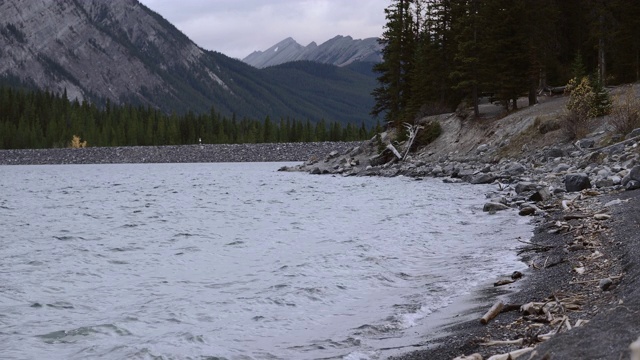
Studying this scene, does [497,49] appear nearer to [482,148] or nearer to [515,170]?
[482,148]

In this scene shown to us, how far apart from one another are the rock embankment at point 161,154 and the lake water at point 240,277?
3114 inches

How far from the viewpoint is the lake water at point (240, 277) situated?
808 cm

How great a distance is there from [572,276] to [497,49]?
147ft

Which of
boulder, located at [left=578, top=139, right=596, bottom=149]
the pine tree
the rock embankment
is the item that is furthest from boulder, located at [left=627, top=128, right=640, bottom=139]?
the rock embankment

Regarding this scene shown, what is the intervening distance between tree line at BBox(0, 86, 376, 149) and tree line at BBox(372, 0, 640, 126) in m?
64.1

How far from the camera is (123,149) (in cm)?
10894

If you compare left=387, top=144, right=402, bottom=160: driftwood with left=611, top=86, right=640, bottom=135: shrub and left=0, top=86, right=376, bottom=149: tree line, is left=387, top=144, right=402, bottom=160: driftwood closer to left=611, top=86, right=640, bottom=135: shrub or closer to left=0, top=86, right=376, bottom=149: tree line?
left=611, top=86, right=640, bottom=135: shrub

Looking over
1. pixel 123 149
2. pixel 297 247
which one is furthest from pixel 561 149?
pixel 123 149

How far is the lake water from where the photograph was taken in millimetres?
8078

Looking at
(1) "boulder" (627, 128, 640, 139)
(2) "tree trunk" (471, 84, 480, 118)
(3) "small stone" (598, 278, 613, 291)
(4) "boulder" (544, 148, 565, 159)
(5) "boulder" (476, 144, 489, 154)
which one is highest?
(2) "tree trunk" (471, 84, 480, 118)

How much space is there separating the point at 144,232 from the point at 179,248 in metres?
3.93

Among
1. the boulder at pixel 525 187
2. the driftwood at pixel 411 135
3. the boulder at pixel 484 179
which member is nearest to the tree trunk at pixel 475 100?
the driftwood at pixel 411 135

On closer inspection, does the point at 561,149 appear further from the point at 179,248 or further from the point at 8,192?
the point at 8,192

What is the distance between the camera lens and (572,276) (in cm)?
880
